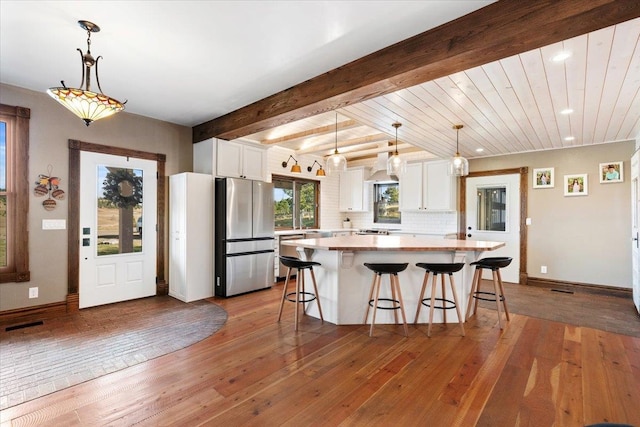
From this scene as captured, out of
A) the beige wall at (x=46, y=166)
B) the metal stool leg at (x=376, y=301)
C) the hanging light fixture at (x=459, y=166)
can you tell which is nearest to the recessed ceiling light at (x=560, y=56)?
the hanging light fixture at (x=459, y=166)

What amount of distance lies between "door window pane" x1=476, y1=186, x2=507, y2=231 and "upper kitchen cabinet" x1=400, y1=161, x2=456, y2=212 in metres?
0.51

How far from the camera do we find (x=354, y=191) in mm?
7539

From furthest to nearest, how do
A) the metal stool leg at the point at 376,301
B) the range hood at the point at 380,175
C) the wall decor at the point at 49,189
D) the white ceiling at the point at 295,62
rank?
the range hood at the point at 380,175 < the wall decor at the point at 49,189 < the metal stool leg at the point at 376,301 < the white ceiling at the point at 295,62

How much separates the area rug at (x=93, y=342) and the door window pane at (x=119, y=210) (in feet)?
2.72

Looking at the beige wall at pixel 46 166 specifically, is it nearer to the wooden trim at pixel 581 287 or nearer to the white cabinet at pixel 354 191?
the white cabinet at pixel 354 191

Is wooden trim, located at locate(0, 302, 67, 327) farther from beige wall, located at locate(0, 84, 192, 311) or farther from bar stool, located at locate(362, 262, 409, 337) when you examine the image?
bar stool, located at locate(362, 262, 409, 337)

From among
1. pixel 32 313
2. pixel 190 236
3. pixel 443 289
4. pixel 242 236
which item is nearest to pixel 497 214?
pixel 443 289

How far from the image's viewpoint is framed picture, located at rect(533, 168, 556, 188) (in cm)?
549

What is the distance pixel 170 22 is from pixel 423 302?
11.7ft

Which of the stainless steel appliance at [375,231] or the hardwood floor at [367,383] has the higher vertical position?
the stainless steel appliance at [375,231]

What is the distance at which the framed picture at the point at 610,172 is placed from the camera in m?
4.91

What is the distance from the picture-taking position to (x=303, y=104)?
3.36 meters

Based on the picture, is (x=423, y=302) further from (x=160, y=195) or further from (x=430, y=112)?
(x=160, y=195)

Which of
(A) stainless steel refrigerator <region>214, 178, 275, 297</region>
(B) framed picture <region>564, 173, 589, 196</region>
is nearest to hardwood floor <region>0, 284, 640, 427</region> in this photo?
(A) stainless steel refrigerator <region>214, 178, 275, 297</region>
